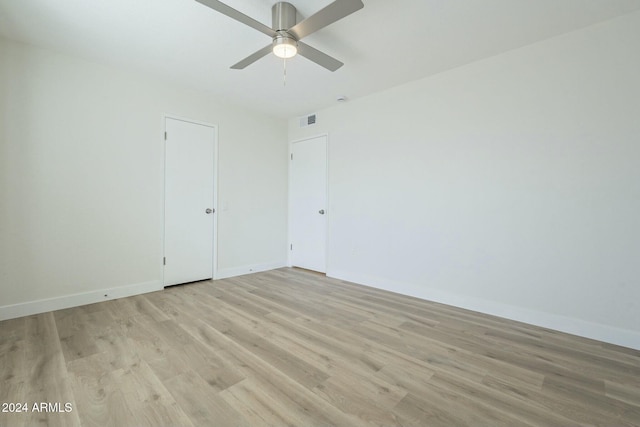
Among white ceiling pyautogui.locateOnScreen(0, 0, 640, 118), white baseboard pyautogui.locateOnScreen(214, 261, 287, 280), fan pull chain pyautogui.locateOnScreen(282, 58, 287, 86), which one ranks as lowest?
white baseboard pyautogui.locateOnScreen(214, 261, 287, 280)

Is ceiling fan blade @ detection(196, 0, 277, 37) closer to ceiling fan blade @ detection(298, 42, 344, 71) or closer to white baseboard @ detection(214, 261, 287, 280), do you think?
ceiling fan blade @ detection(298, 42, 344, 71)

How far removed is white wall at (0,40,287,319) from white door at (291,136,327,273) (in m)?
1.44

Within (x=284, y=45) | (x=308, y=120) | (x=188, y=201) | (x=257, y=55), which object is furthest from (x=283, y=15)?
(x=188, y=201)

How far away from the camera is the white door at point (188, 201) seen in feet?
11.9

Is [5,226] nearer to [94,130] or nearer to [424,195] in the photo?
[94,130]

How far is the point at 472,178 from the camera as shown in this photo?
299 cm

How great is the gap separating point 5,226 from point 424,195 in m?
4.34

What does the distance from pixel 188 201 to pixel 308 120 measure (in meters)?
2.32

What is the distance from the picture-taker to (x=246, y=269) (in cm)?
445

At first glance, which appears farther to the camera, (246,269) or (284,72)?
(246,269)

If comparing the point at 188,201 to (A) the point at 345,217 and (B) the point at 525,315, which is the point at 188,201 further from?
(B) the point at 525,315

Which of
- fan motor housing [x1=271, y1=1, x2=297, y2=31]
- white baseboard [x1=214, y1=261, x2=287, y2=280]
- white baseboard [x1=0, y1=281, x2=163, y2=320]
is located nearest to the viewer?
fan motor housing [x1=271, y1=1, x2=297, y2=31]

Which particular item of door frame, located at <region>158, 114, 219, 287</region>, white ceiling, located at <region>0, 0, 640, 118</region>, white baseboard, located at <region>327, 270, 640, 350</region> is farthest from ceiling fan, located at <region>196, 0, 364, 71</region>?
white baseboard, located at <region>327, 270, 640, 350</region>

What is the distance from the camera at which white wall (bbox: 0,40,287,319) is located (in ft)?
8.66
